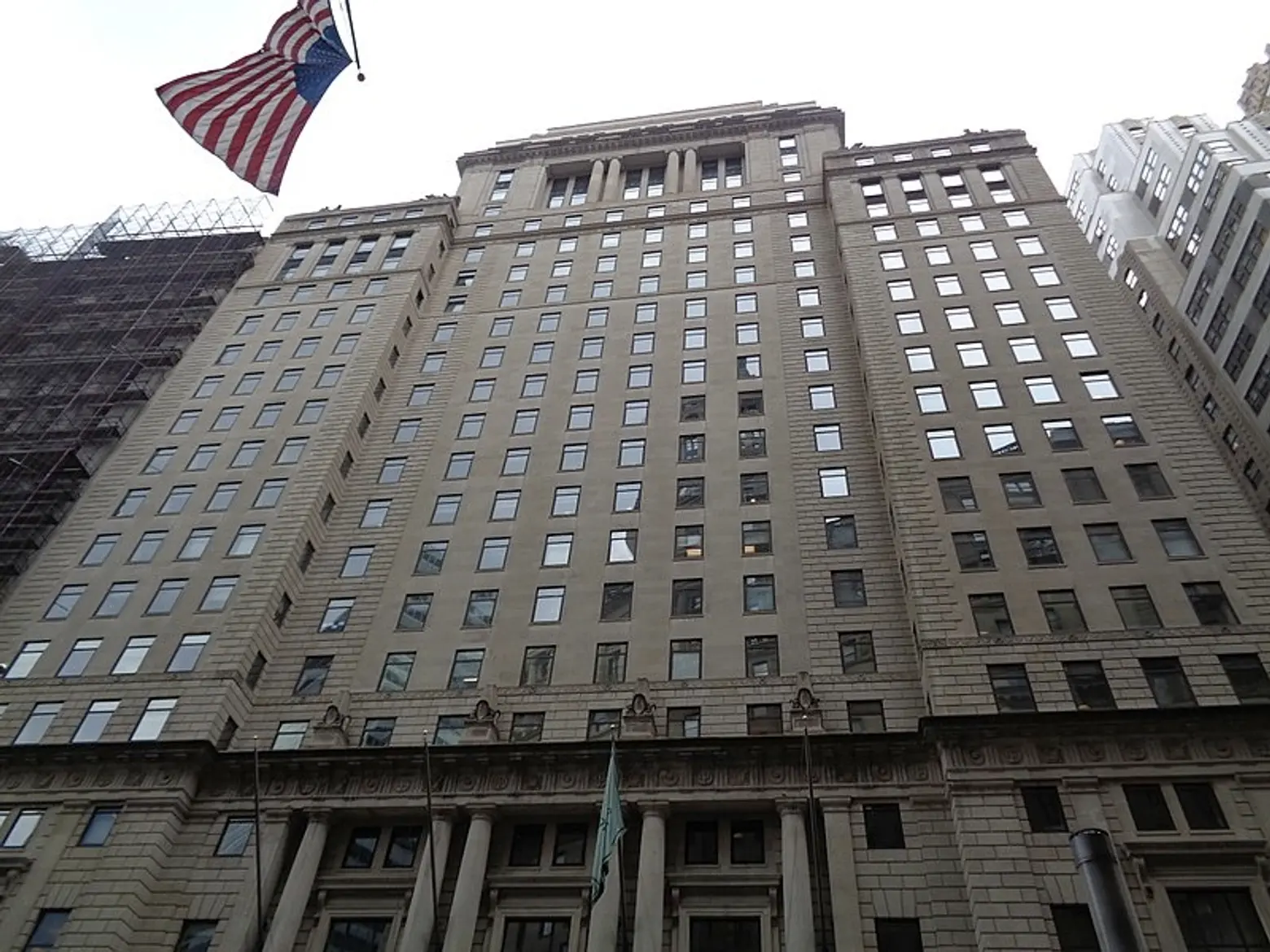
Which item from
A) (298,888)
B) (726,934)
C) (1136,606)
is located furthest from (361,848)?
(1136,606)

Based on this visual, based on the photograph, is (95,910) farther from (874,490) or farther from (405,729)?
(874,490)

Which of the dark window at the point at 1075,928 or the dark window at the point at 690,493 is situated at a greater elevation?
the dark window at the point at 690,493

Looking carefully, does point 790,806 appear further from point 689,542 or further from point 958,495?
point 958,495

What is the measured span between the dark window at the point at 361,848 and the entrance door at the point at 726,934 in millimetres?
10812

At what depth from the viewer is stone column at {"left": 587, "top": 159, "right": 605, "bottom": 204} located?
239 ft

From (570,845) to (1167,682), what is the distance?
19211 mm

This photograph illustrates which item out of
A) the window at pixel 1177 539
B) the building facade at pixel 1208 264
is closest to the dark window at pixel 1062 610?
the window at pixel 1177 539

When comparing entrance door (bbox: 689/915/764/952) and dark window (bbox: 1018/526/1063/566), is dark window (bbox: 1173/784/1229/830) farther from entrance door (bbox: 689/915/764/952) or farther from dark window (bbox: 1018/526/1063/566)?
entrance door (bbox: 689/915/764/952)

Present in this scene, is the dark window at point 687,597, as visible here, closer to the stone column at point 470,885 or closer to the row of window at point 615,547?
the row of window at point 615,547

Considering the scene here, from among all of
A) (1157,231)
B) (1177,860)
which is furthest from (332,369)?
(1157,231)

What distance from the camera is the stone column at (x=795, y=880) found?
2623cm

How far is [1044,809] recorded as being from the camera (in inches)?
1080

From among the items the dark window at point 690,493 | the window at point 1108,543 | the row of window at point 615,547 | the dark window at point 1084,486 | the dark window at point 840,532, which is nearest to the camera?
the window at point 1108,543

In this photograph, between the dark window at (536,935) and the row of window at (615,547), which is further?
the row of window at (615,547)
